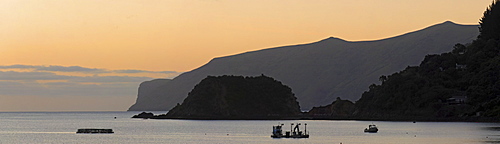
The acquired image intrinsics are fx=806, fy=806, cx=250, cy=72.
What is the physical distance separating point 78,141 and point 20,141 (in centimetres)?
1351

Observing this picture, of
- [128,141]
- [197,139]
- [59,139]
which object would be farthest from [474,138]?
[59,139]

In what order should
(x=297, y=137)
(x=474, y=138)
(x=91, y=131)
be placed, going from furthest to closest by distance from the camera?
(x=91, y=131), (x=297, y=137), (x=474, y=138)

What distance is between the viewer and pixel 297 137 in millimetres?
140125

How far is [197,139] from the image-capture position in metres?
145

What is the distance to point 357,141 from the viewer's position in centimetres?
13100

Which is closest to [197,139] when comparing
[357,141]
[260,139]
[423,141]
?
[260,139]

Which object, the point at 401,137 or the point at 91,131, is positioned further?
the point at 91,131

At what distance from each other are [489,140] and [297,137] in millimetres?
33475

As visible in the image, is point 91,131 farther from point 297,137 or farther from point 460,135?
point 460,135

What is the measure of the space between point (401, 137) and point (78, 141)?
56010 millimetres

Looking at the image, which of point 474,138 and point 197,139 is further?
point 197,139

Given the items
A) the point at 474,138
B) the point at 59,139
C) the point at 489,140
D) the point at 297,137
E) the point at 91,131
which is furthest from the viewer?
the point at 91,131

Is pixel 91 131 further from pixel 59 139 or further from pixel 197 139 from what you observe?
pixel 197 139

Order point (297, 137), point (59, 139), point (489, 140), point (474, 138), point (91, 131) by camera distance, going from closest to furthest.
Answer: point (489, 140)
point (474, 138)
point (297, 137)
point (59, 139)
point (91, 131)
